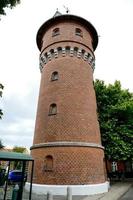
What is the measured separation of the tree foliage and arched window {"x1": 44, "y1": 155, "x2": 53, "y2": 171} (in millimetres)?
8039

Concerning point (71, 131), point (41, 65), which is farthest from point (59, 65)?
point (71, 131)

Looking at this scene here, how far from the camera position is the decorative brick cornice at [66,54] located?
17.4 metres

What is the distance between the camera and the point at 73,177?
13.3m

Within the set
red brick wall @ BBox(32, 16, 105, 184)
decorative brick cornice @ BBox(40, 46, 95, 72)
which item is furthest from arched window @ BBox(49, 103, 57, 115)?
decorative brick cornice @ BBox(40, 46, 95, 72)

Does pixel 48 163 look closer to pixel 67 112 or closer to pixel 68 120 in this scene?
pixel 68 120

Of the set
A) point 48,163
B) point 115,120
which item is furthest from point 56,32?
point 48,163

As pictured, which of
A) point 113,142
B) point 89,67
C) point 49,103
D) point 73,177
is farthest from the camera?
point 113,142

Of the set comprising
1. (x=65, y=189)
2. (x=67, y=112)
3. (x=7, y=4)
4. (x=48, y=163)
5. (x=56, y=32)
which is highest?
(x=56, y=32)

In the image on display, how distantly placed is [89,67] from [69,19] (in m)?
5.16

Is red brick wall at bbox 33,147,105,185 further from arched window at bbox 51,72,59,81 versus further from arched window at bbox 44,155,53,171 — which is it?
arched window at bbox 51,72,59,81

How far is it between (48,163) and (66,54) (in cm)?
952

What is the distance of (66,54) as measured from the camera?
17.4 metres

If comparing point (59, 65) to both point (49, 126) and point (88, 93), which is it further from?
point (49, 126)

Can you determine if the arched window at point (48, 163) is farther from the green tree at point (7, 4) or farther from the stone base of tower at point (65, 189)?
the green tree at point (7, 4)
